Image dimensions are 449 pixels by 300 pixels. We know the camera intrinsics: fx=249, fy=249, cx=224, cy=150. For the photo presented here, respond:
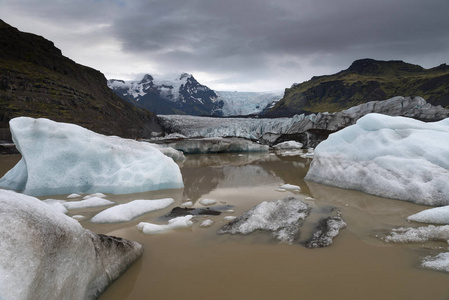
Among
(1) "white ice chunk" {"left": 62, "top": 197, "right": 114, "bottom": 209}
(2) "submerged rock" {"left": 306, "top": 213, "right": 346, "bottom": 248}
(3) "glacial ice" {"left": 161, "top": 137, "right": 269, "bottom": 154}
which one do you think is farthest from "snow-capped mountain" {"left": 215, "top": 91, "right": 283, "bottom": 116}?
(2) "submerged rock" {"left": 306, "top": 213, "right": 346, "bottom": 248}

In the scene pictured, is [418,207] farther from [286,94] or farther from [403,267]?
[286,94]

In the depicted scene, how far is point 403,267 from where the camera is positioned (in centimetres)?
413

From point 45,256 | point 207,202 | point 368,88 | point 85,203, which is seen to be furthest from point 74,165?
point 368,88

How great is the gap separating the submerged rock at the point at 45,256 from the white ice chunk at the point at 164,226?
76.8 inches

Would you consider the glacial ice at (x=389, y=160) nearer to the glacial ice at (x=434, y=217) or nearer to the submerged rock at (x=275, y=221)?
the glacial ice at (x=434, y=217)

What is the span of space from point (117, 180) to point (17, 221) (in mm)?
7721

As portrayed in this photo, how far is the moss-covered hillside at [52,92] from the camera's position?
38344 mm

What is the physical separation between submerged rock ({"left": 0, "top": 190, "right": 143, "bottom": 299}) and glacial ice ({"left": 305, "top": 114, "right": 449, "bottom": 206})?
906 centimetres

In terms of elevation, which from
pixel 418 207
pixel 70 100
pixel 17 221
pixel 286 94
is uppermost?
pixel 286 94

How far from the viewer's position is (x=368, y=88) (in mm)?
123125

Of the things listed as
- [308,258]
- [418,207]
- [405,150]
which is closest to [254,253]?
[308,258]

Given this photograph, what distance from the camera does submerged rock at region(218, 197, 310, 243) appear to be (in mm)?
5598

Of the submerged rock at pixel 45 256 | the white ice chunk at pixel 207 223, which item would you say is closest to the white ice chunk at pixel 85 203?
the white ice chunk at pixel 207 223

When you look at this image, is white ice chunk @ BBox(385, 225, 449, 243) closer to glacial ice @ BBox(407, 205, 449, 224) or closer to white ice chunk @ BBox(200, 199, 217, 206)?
glacial ice @ BBox(407, 205, 449, 224)
